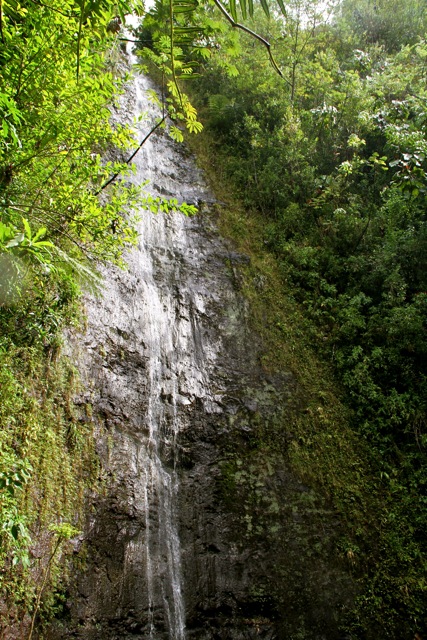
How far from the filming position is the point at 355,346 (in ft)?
22.1

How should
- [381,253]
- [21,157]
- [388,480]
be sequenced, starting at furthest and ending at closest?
[381,253], [388,480], [21,157]

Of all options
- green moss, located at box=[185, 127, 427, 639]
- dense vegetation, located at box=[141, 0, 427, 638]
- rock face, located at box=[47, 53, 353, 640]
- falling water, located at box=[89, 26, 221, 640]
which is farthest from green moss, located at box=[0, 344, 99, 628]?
dense vegetation, located at box=[141, 0, 427, 638]

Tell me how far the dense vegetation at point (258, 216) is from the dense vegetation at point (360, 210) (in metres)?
0.03

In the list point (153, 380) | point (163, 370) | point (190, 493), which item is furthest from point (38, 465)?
point (163, 370)

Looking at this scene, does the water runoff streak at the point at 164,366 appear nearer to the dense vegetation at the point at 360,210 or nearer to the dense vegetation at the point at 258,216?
the dense vegetation at the point at 258,216

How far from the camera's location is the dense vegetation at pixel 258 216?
9.95ft

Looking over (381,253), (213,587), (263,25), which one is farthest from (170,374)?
(263,25)

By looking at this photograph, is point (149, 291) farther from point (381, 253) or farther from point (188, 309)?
point (381, 253)

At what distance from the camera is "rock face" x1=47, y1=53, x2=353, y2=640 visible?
13.8 feet

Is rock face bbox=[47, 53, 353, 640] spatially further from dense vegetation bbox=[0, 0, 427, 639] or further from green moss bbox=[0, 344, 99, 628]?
dense vegetation bbox=[0, 0, 427, 639]

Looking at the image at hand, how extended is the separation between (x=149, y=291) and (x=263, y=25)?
27.6 feet

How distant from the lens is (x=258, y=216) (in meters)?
9.27

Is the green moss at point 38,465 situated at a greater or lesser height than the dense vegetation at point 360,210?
lesser

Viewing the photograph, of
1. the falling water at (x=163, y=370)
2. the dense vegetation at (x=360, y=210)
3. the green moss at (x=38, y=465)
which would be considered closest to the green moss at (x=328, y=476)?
the dense vegetation at (x=360, y=210)
